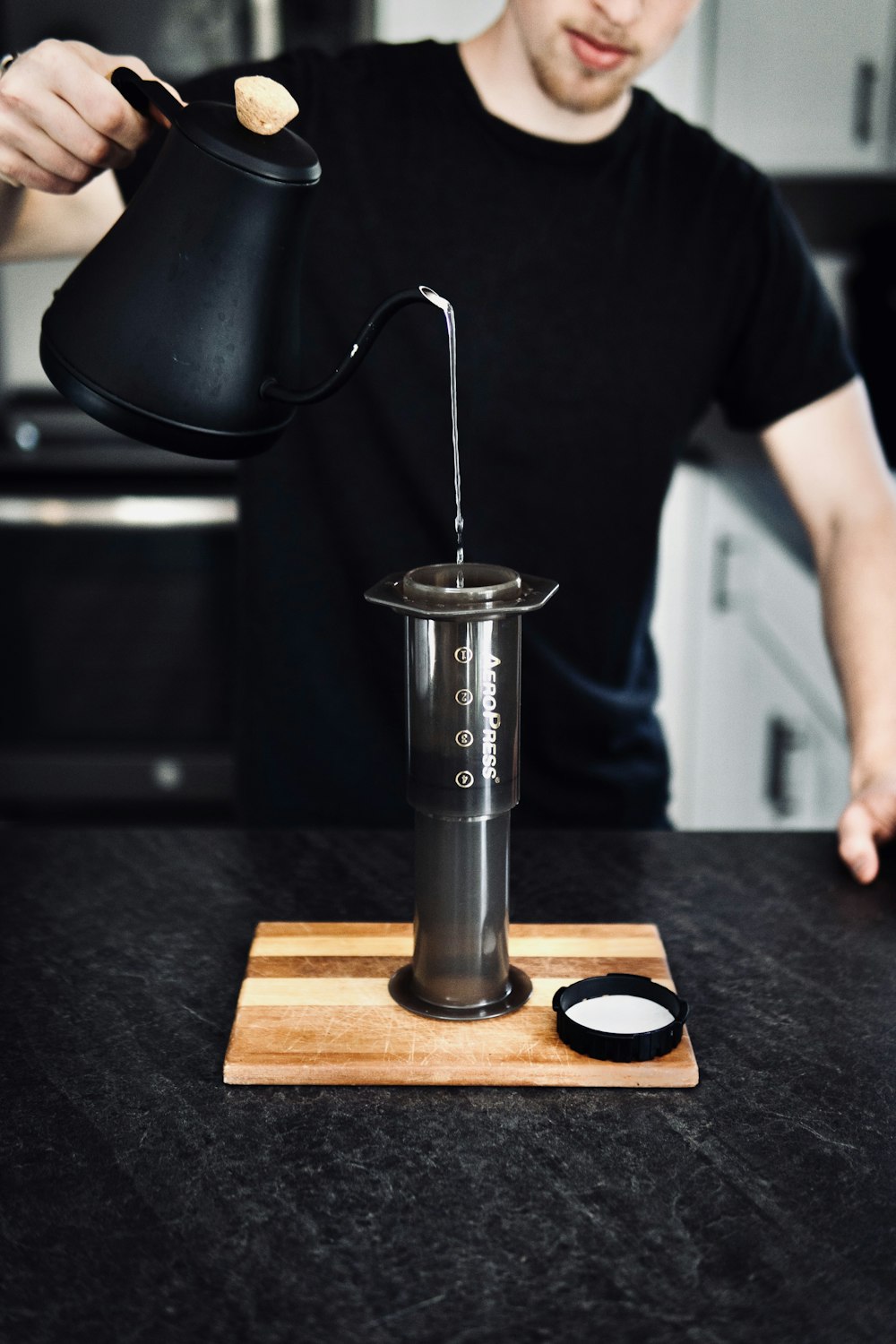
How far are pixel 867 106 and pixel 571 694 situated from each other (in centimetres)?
160

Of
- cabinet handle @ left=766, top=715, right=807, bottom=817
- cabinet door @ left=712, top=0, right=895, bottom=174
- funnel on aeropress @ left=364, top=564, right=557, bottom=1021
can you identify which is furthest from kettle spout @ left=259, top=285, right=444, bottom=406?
cabinet door @ left=712, top=0, right=895, bottom=174

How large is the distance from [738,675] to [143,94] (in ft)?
5.85

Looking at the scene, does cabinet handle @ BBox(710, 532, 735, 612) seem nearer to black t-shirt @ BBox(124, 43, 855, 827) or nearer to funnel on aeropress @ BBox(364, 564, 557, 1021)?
black t-shirt @ BBox(124, 43, 855, 827)

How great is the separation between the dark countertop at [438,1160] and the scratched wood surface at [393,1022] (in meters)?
0.01

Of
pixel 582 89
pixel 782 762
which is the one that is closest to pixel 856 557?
pixel 582 89

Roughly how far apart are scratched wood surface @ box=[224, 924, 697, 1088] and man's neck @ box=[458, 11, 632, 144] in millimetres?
860

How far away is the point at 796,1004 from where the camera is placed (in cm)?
85

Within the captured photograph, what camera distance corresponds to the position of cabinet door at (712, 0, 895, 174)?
96.3 inches

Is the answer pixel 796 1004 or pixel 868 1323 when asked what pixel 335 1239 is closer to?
pixel 868 1323

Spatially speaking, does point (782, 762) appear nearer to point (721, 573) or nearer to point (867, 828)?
point (721, 573)

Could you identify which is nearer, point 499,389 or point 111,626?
point 499,389

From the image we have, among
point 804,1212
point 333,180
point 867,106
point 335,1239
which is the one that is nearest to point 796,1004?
point 804,1212

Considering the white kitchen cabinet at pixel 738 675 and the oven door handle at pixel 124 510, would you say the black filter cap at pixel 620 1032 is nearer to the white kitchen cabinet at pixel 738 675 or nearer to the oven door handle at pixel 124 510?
the white kitchen cabinet at pixel 738 675

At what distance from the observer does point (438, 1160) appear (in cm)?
69
